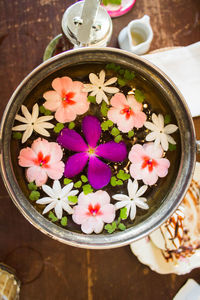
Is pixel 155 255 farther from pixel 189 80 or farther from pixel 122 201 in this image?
pixel 189 80

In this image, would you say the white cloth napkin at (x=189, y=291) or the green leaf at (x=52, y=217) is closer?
the green leaf at (x=52, y=217)

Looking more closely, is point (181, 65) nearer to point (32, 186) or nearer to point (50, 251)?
point (32, 186)

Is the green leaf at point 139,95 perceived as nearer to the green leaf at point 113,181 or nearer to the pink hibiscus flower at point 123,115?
the pink hibiscus flower at point 123,115

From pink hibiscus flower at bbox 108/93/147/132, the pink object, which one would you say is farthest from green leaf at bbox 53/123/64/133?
the pink object

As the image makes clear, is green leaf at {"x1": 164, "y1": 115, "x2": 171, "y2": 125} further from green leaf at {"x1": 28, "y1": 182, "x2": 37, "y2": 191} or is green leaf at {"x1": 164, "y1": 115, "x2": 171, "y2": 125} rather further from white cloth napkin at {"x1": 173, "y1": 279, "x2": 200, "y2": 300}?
white cloth napkin at {"x1": 173, "y1": 279, "x2": 200, "y2": 300}

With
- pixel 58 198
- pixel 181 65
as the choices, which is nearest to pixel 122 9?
pixel 181 65

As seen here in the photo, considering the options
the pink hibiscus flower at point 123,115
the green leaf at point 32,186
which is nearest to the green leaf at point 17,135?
the green leaf at point 32,186
